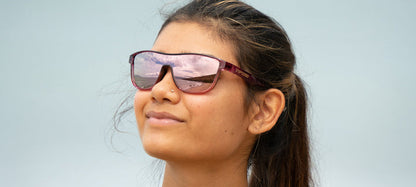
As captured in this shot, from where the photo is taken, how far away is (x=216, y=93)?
291cm

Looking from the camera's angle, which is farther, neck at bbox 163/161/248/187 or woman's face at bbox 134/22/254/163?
neck at bbox 163/161/248/187

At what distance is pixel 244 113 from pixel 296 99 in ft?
1.87

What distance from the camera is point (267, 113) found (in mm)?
3176

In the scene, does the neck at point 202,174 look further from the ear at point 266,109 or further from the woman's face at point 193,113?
the ear at point 266,109

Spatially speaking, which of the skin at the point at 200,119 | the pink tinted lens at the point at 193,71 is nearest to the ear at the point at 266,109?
the skin at the point at 200,119

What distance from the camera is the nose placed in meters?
2.86

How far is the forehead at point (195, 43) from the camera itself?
2973 mm

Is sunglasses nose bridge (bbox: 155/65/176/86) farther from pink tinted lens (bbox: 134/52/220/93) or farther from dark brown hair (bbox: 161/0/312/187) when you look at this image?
dark brown hair (bbox: 161/0/312/187)

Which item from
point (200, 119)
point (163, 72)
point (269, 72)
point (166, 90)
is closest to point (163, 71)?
point (163, 72)

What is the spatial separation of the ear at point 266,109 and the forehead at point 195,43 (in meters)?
0.30

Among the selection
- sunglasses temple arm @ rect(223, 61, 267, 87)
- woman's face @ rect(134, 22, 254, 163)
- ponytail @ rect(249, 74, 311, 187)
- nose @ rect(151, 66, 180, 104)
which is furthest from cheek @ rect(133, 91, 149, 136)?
Answer: ponytail @ rect(249, 74, 311, 187)

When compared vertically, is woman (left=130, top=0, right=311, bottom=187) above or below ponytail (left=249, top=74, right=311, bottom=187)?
above

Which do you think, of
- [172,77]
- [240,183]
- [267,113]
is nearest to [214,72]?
[172,77]

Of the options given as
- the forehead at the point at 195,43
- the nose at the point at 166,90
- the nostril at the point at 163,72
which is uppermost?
the forehead at the point at 195,43
